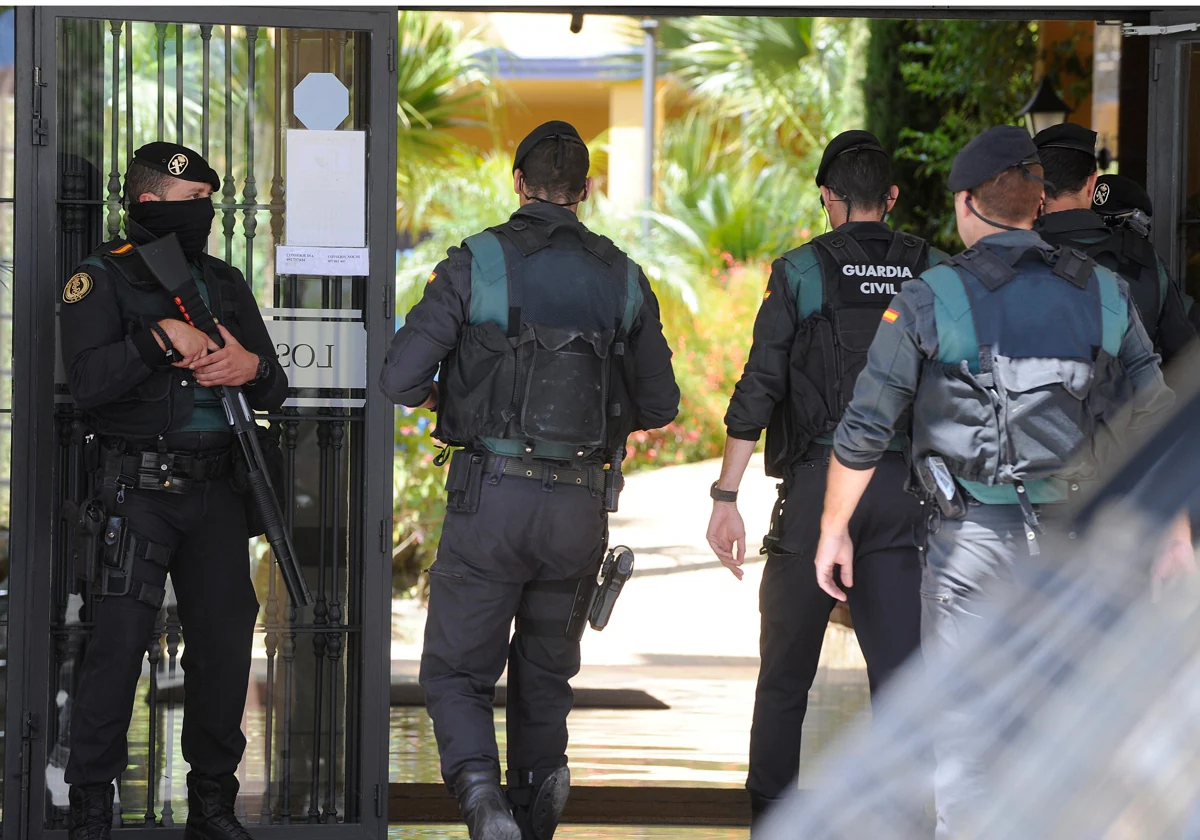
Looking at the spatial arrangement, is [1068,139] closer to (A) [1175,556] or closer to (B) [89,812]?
(A) [1175,556]

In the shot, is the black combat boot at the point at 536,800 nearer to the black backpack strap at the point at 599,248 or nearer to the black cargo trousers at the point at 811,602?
the black cargo trousers at the point at 811,602

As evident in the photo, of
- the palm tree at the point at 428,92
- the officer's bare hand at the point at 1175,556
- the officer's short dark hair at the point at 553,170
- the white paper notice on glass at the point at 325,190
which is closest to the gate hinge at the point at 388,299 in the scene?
the white paper notice on glass at the point at 325,190

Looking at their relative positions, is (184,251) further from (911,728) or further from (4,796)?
(911,728)

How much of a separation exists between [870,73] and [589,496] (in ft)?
30.1

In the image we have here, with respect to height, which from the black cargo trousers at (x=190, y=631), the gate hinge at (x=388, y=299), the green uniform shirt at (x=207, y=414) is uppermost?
the gate hinge at (x=388, y=299)

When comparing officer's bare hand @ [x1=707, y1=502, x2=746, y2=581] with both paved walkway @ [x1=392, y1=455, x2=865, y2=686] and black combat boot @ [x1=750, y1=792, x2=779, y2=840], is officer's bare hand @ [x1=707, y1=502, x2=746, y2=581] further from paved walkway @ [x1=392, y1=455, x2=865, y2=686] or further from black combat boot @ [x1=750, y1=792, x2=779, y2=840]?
paved walkway @ [x1=392, y1=455, x2=865, y2=686]

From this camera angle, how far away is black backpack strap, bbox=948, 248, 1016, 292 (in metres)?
3.12

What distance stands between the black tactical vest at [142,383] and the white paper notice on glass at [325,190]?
558mm

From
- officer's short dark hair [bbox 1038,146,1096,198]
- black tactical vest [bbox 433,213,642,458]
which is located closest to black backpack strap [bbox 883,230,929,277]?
officer's short dark hair [bbox 1038,146,1096,198]

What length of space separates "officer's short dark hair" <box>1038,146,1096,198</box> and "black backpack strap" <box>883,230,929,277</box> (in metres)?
0.40

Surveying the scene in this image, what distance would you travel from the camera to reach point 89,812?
3623 millimetres

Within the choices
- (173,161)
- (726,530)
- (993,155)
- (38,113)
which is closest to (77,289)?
(173,161)

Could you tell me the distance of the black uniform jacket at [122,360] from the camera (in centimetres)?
354

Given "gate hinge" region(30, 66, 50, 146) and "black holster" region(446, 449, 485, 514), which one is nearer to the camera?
"black holster" region(446, 449, 485, 514)
